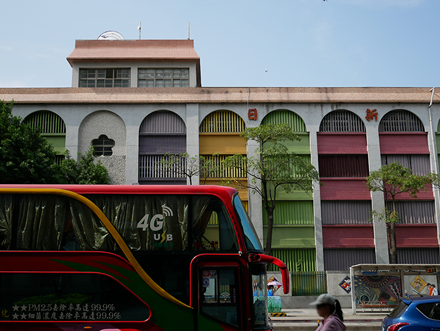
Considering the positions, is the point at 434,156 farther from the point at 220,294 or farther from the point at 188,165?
the point at 220,294

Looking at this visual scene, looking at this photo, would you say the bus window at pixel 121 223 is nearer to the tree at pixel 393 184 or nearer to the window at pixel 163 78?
the tree at pixel 393 184

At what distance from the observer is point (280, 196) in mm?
25234

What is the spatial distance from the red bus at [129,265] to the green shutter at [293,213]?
1838 centimetres

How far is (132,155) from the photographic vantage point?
2531 centimetres

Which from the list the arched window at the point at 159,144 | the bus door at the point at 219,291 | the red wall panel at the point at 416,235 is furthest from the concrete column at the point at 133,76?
the bus door at the point at 219,291

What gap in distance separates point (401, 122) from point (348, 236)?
27.0 ft

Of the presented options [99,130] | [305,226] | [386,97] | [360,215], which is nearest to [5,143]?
[99,130]

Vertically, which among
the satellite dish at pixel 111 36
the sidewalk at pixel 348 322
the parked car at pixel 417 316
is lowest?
the sidewalk at pixel 348 322

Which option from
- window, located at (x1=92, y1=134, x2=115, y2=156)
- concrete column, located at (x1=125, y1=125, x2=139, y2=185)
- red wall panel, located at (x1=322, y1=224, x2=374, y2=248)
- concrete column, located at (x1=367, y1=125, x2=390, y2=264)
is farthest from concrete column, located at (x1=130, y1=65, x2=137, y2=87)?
concrete column, located at (x1=367, y1=125, x2=390, y2=264)

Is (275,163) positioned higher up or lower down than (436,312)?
higher up

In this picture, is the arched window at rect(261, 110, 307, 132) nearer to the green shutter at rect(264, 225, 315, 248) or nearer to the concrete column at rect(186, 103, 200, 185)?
the concrete column at rect(186, 103, 200, 185)

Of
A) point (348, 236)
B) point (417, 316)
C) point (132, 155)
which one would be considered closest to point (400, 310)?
point (417, 316)

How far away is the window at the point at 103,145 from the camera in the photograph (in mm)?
25828

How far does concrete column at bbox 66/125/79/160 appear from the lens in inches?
999
